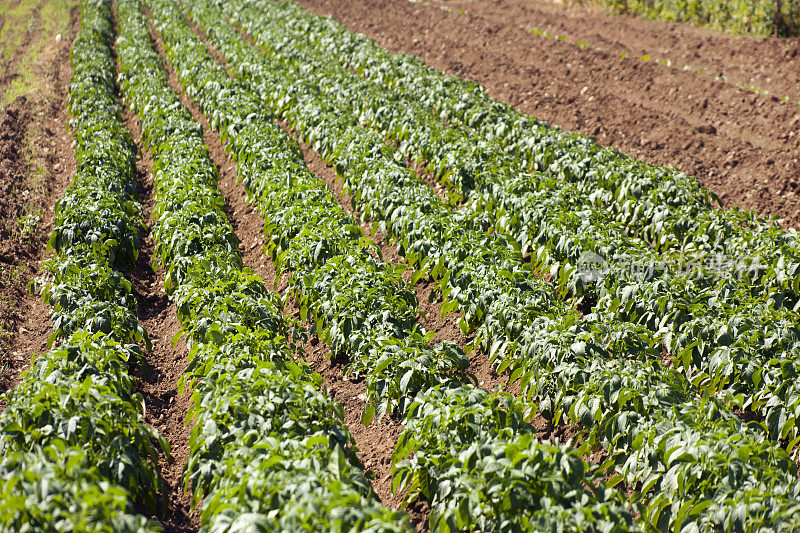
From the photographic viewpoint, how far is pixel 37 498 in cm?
347

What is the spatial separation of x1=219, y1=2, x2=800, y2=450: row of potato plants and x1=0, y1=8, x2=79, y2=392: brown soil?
5.74 metres

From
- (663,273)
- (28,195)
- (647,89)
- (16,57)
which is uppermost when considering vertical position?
(647,89)

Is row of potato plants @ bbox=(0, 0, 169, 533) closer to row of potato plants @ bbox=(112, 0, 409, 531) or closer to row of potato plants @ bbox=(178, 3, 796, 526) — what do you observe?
row of potato plants @ bbox=(112, 0, 409, 531)

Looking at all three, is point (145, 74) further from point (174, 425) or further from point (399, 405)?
point (399, 405)

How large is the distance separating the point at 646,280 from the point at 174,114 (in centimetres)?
1014

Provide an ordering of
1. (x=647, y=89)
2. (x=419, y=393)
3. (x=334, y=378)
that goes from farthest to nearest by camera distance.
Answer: (x=647, y=89) → (x=334, y=378) → (x=419, y=393)

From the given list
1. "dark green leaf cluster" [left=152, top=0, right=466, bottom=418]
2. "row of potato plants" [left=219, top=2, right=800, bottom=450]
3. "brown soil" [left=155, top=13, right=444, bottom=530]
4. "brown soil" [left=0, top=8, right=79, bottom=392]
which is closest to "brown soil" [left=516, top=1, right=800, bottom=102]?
"row of potato plants" [left=219, top=2, right=800, bottom=450]

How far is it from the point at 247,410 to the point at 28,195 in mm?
9038

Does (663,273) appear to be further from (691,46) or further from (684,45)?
(684,45)

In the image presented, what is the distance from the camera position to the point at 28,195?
11.1 metres

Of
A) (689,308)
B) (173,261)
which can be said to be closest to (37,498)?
(173,261)

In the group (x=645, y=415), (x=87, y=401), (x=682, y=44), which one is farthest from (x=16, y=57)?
(x=645, y=415)

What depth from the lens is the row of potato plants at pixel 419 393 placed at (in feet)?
12.7

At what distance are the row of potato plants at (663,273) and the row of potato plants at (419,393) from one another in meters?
1.17
